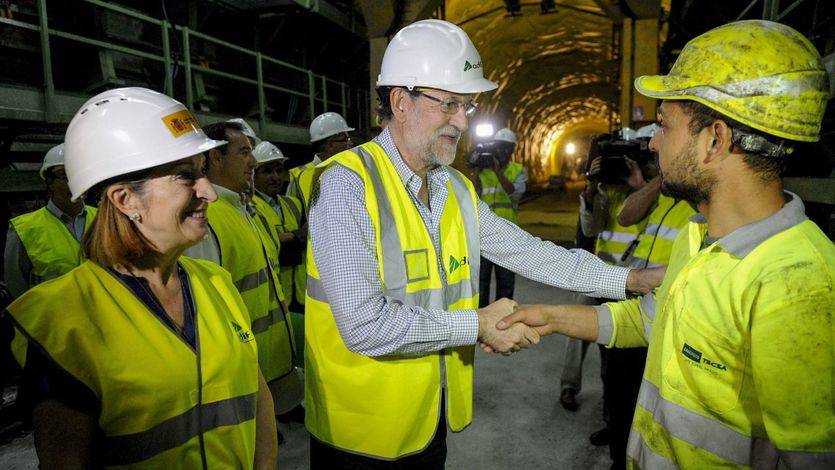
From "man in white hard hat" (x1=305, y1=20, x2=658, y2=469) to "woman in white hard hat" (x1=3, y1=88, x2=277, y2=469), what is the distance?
31 cm

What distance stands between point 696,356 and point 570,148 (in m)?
28.4

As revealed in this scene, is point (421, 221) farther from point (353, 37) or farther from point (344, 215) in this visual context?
point (353, 37)

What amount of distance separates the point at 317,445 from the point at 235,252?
4.29ft

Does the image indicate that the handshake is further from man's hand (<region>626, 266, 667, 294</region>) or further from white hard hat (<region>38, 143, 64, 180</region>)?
white hard hat (<region>38, 143, 64, 180</region>)

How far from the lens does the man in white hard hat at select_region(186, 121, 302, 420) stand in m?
2.75

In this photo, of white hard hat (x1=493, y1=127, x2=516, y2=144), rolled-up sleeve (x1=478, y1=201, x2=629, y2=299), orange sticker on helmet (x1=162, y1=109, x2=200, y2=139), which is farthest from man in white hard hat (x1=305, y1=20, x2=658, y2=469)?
white hard hat (x1=493, y1=127, x2=516, y2=144)

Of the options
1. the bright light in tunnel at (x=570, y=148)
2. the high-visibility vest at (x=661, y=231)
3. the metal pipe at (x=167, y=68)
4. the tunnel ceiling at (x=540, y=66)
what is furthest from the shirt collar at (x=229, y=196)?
the bright light in tunnel at (x=570, y=148)

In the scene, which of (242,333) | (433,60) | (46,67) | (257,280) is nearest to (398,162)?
(433,60)

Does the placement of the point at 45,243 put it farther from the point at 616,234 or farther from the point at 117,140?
the point at 616,234

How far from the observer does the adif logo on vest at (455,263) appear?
1.96 m

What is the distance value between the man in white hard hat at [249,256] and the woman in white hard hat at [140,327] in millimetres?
981

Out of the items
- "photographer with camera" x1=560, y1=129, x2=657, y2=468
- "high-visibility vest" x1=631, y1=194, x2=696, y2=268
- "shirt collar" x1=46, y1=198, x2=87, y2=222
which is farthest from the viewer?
"shirt collar" x1=46, y1=198, x2=87, y2=222

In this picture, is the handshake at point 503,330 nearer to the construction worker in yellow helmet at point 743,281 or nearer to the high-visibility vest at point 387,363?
the high-visibility vest at point 387,363

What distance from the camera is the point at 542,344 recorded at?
5.26m
